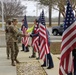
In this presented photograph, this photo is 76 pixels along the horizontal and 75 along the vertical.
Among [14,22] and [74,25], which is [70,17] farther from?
[14,22]

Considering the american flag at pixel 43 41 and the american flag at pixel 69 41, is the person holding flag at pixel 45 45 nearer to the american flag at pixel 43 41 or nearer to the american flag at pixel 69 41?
the american flag at pixel 43 41

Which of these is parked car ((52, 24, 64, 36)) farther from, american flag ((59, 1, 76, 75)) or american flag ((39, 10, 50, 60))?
american flag ((59, 1, 76, 75))

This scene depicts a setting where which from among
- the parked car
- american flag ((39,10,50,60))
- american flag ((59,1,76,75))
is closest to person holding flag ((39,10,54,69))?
american flag ((39,10,50,60))

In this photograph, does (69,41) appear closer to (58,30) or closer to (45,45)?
(45,45)

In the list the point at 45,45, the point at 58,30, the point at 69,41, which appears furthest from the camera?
the point at 58,30

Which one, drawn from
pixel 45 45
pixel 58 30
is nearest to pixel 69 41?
pixel 45 45

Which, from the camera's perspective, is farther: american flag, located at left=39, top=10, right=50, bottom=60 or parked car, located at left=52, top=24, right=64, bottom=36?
parked car, located at left=52, top=24, right=64, bottom=36

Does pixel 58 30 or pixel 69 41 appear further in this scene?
pixel 58 30

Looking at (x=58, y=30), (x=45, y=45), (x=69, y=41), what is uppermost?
(x=69, y=41)

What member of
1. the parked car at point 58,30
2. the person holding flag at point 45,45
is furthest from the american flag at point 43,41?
the parked car at point 58,30

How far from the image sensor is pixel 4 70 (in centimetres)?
934

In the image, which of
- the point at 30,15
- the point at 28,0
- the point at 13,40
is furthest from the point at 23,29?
the point at 30,15

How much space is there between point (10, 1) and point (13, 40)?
4215 cm

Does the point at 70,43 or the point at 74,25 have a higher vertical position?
the point at 74,25
